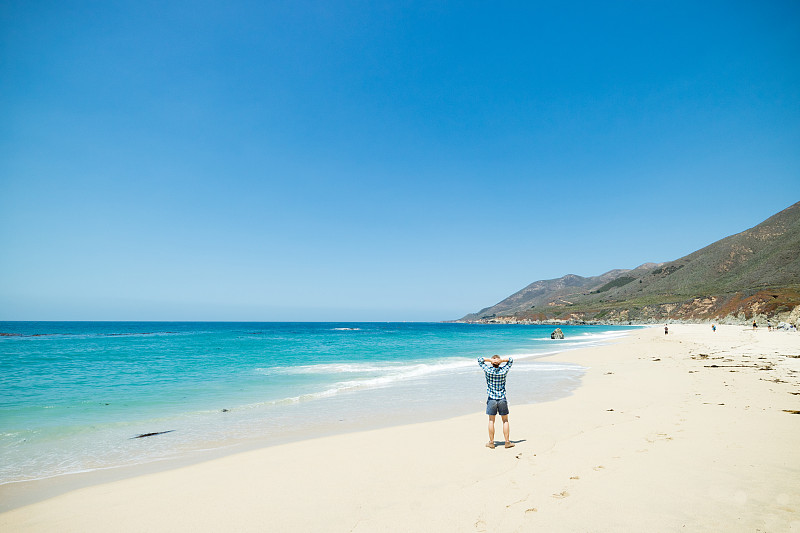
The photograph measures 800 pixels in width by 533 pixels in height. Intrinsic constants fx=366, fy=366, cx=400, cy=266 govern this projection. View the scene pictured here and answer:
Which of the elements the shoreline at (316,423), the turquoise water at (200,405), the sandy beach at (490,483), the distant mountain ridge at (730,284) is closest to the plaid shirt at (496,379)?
the sandy beach at (490,483)

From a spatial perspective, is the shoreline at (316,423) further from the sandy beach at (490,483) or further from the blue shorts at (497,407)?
the blue shorts at (497,407)

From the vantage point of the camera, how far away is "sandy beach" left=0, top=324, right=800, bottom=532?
15.0 feet

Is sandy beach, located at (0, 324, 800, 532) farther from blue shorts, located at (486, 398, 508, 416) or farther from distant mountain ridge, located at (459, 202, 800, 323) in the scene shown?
distant mountain ridge, located at (459, 202, 800, 323)

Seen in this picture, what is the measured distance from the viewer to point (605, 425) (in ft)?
28.4

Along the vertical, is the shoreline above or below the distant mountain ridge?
below

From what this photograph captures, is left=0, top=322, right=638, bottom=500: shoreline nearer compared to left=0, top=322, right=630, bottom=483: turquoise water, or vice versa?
left=0, top=322, right=638, bottom=500: shoreline

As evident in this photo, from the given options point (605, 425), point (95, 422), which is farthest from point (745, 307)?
point (95, 422)

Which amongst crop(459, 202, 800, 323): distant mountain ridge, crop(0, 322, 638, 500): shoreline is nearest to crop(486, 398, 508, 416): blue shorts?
crop(0, 322, 638, 500): shoreline

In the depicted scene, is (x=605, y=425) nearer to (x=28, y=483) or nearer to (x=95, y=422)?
(x=28, y=483)

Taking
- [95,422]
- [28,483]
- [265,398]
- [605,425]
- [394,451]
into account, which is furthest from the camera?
[265,398]

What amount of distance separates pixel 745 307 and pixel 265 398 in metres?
84.5

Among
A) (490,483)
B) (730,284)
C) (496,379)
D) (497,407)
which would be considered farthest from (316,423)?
(730,284)

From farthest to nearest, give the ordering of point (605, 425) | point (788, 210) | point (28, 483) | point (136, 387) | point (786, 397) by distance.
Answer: point (788, 210) < point (136, 387) < point (786, 397) < point (605, 425) < point (28, 483)

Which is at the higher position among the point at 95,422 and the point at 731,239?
the point at 731,239
